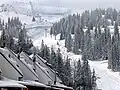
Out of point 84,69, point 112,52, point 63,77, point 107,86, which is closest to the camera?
point 63,77

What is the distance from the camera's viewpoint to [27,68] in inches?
2237

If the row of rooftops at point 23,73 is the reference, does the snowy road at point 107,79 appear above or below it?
below

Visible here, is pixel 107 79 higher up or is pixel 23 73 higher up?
pixel 23 73

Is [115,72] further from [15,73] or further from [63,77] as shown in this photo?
[15,73]

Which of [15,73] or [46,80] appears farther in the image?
[46,80]

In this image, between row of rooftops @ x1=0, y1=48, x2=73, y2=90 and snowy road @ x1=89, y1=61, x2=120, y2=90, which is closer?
row of rooftops @ x1=0, y1=48, x2=73, y2=90

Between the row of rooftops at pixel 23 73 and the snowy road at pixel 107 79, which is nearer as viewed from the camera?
the row of rooftops at pixel 23 73

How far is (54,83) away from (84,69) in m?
37.2

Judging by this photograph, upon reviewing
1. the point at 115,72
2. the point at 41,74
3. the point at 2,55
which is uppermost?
the point at 2,55

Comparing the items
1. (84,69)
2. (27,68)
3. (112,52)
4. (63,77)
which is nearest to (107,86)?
(84,69)

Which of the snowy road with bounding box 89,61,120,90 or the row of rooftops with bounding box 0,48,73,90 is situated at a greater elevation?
the row of rooftops with bounding box 0,48,73,90

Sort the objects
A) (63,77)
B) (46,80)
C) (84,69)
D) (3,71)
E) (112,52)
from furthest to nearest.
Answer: (112,52)
(84,69)
(63,77)
(46,80)
(3,71)

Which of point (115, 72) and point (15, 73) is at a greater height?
point (15, 73)

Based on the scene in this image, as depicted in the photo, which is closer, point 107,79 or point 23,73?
point 23,73
